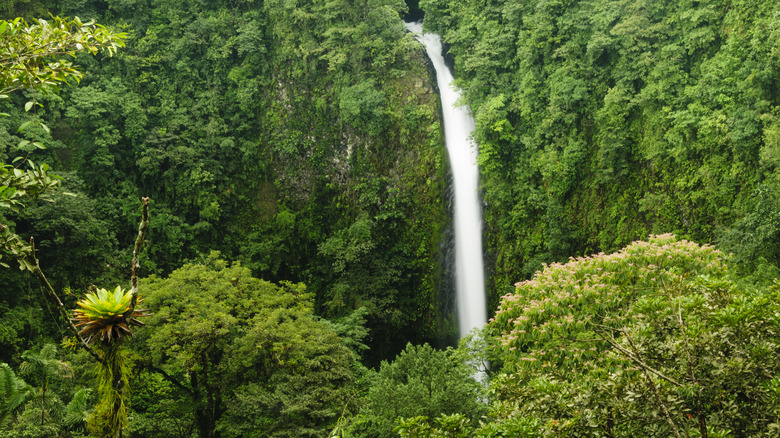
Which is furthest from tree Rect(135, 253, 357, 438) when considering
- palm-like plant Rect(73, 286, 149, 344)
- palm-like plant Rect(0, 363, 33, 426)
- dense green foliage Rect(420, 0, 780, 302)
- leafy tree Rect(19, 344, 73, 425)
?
dense green foliage Rect(420, 0, 780, 302)

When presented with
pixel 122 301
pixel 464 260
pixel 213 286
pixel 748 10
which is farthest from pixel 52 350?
pixel 748 10

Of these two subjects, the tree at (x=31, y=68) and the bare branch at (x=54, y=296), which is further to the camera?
the tree at (x=31, y=68)

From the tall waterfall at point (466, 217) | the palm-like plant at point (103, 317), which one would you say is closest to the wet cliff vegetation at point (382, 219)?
the palm-like plant at point (103, 317)

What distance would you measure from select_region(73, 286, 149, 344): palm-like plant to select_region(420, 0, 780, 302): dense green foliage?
9.63 metres

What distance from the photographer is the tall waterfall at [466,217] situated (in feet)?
48.2

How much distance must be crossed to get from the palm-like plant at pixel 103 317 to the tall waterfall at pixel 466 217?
1275 centimetres

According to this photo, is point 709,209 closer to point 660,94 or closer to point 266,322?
point 660,94

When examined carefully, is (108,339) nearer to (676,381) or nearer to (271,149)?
(676,381)

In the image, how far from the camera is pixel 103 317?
7.86 feet

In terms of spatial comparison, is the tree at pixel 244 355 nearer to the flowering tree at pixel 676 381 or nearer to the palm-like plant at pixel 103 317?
the flowering tree at pixel 676 381

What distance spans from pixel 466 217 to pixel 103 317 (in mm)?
13199

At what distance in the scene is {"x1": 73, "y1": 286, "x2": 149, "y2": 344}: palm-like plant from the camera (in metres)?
2.39

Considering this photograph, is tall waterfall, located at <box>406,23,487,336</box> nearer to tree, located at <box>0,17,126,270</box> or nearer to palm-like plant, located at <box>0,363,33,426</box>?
palm-like plant, located at <box>0,363,33,426</box>

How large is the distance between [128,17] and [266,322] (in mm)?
13933
